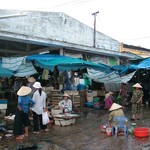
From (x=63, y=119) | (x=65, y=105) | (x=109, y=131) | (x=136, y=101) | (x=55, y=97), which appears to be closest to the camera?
(x=109, y=131)

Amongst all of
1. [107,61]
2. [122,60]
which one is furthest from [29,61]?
[122,60]

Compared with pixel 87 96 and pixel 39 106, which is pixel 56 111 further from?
pixel 87 96

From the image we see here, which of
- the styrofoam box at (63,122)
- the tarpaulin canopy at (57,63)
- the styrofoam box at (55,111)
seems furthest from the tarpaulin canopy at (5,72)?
the styrofoam box at (63,122)

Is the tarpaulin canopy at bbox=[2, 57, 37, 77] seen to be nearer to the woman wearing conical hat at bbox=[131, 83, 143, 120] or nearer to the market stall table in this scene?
the market stall table

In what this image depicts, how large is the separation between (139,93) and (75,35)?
7551 mm

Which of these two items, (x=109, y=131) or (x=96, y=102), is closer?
(x=109, y=131)

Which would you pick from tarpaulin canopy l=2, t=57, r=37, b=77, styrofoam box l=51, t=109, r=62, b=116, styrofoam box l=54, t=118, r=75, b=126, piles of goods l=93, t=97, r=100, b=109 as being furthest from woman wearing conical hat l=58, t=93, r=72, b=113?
piles of goods l=93, t=97, r=100, b=109

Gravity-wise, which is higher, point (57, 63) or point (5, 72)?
point (57, 63)

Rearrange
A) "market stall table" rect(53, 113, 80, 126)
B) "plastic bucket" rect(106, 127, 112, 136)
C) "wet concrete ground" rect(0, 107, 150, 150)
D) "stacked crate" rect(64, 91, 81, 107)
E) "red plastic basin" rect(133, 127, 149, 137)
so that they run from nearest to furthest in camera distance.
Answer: "wet concrete ground" rect(0, 107, 150, 150) < "red plastic basin" rect(133, 127, 149, 137) < "plastic bucket" rect(106, 127, 112, 136) < "market stall table" rect(53, 113, 80, 126) < "stacked crate" rect(64, 91, 81, 107)

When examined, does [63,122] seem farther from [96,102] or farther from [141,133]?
[96,102]

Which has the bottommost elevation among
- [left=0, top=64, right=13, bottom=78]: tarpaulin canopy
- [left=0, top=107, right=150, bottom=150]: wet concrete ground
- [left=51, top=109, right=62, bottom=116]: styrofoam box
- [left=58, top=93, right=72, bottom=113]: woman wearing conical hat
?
[left=0, top=107, right=150, bottom=150]: wet concrete ground

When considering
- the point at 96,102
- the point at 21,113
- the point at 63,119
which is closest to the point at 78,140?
the point at 21,113

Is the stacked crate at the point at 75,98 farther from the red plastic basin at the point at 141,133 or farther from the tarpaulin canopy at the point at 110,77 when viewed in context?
the red plastic basin at the point at 141,133

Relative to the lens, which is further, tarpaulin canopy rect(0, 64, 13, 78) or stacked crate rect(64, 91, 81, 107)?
stacked crate rect(64, 91, 81, 107)
